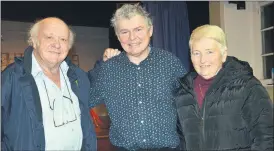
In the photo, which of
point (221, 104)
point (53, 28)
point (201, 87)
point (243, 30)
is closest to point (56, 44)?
point (53, 28)

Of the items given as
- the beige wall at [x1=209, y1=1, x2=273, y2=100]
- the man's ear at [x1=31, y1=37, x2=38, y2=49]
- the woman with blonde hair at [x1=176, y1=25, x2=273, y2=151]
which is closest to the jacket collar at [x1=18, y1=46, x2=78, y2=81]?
the man's ear at [x1=31, y1=37, x2=38, y2=49]

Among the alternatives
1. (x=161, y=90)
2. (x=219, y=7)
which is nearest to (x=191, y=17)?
(x=219, y=7)

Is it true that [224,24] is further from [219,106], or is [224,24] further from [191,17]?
[219,106]

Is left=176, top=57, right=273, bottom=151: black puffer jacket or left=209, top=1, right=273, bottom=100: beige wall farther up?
left=209, top=1, right=273, bottom=100: beige wall

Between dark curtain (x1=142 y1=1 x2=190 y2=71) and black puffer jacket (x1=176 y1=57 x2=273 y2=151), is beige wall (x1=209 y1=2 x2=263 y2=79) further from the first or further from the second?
black puffer jacket (x1=176 y1=57 x2=273 y2=151)

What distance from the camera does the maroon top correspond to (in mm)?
1843

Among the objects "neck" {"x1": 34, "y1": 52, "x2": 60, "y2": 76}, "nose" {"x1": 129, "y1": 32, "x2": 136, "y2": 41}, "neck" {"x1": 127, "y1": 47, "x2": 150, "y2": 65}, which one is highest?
"nose" {"x1": 129, "y1": 32, "x2": 136, "y2": 41}

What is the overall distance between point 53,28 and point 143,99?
0.62 m

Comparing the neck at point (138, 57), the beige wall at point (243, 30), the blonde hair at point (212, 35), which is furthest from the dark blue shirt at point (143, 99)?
the beige wall at point (243, 30)

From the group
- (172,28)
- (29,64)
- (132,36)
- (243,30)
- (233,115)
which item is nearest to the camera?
(233,115)

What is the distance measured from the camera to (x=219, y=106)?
5.74ft

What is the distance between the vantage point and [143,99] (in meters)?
1.92

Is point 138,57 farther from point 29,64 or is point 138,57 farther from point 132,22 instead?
point 29,64

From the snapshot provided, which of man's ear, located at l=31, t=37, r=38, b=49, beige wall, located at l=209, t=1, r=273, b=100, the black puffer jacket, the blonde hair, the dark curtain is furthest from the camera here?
the dark curtain
